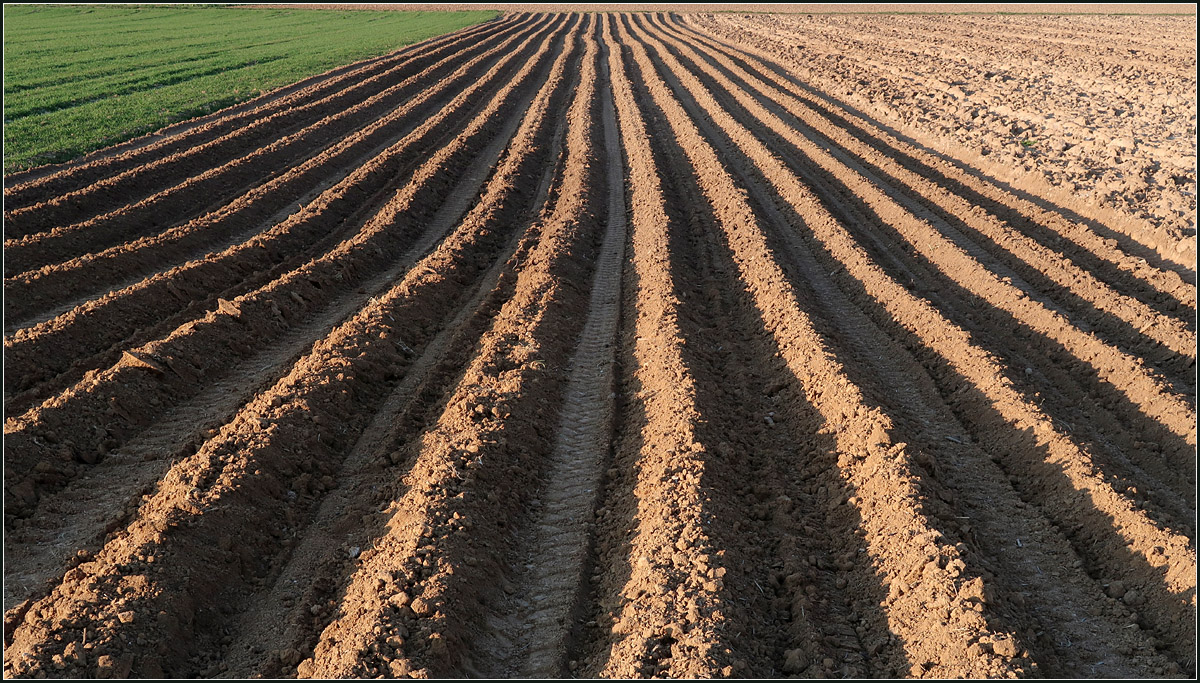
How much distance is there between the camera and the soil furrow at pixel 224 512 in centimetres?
477

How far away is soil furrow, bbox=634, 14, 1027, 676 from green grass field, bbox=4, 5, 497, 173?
1671 cm

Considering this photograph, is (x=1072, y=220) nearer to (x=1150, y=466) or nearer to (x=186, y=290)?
(x=1150, y=466)

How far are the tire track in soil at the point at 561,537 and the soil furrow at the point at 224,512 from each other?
6.34ft

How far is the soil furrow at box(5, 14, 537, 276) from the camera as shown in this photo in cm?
1142

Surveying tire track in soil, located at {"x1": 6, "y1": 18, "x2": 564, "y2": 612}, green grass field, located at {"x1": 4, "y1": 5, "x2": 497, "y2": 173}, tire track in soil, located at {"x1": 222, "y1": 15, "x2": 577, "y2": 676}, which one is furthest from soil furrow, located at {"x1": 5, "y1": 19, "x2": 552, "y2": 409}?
green grass field, located at {"x1": 4, "y1": 5, "x2": 497, "y2": 173}

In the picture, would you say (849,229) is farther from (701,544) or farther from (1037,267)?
(701,544)

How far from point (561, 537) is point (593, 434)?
4.95 feet

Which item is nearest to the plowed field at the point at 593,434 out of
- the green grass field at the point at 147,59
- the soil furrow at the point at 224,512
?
the soil furrow at the point at 224,512

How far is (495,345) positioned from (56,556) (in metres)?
4.49

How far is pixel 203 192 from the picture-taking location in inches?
579

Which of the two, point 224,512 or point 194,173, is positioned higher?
point 194,173

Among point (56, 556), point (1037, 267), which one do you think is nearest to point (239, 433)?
point (56, 556)

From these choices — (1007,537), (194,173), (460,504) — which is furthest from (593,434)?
(194,173)

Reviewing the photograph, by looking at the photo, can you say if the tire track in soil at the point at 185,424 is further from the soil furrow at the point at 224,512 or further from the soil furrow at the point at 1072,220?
the soil furrow at the point at 1072,220
